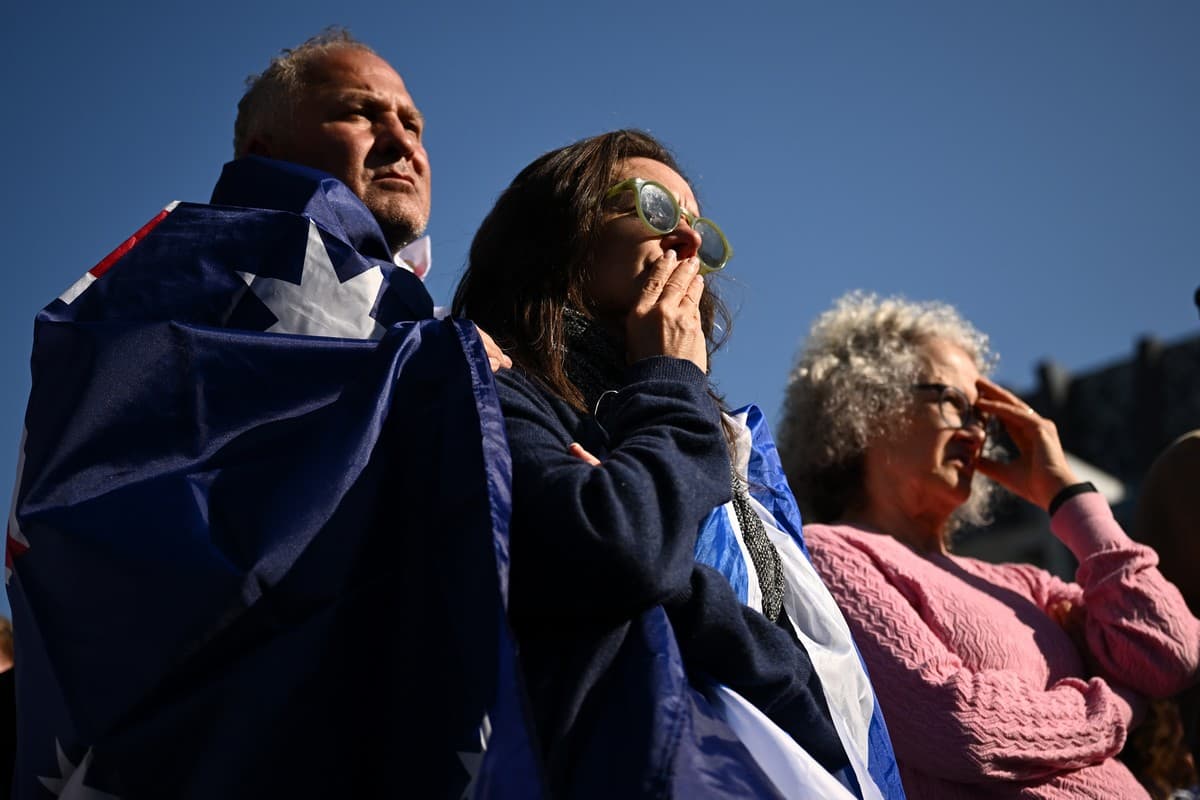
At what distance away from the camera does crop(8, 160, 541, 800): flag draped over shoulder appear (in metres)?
1.62

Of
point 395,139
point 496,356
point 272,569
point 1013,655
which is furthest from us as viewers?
point 395,139

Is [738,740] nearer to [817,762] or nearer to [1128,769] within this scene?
[817,762]

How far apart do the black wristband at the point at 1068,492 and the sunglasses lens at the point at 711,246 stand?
166 centimetres

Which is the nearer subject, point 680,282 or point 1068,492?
point 680,282

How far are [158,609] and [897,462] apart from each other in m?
2.51

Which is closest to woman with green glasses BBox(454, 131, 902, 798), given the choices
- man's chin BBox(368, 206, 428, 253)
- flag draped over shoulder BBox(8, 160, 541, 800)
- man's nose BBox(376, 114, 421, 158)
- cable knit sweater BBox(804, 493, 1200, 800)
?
flag draped over shoulder BBox(8, 160, 541, 800)

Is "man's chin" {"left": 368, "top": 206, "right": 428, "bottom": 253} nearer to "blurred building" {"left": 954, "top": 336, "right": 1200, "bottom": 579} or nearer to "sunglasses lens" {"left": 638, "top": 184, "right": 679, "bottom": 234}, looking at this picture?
"sunglasses lens" {"left": 638, "top": 184, "right": 679, "bottom": 234}

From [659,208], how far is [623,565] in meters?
0.91

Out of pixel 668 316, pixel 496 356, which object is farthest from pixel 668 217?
pixel 496 356

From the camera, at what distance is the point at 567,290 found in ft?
7.84

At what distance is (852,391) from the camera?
12.7 ft

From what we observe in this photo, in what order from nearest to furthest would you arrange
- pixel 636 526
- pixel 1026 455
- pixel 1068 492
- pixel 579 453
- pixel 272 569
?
pixel 272 569
pixel 636 526
pixel 579 453
pixel 1068 492
pixel 1026 455

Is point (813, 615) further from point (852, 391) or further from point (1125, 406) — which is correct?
point (1125, 406)

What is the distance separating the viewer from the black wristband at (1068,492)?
3.72 m
